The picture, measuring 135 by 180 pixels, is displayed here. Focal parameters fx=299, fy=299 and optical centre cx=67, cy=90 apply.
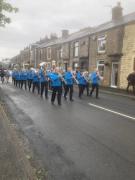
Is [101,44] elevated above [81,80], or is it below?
above

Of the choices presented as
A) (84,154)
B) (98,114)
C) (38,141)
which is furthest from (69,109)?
(84,154)

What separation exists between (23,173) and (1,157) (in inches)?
29.3

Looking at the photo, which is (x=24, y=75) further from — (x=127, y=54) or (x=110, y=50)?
(x=127, y=54)

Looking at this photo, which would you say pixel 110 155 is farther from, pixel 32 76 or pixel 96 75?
pixel 32 76

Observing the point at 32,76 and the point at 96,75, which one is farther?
the point at 32,76

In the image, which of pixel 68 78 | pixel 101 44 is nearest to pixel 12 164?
pixel 68 78

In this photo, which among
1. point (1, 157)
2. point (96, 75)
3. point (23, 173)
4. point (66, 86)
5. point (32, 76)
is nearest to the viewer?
point (23, 173)

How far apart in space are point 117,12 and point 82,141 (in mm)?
25687

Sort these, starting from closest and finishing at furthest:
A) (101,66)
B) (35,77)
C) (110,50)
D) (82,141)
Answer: (82,141), (35,77), (110,50), (101,66)

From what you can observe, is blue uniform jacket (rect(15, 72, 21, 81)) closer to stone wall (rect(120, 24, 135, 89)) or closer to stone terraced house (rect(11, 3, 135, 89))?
stone terraced house (rect(11, 3, 135, 89))

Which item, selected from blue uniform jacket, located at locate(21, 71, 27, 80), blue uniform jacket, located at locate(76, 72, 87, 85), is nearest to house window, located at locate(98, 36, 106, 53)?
blue uniform jacket, located at locate(21, 71, 27, 80)

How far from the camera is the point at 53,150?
20.6 ft

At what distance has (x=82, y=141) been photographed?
6980 mm

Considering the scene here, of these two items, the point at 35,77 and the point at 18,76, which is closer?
the point at 35,77
